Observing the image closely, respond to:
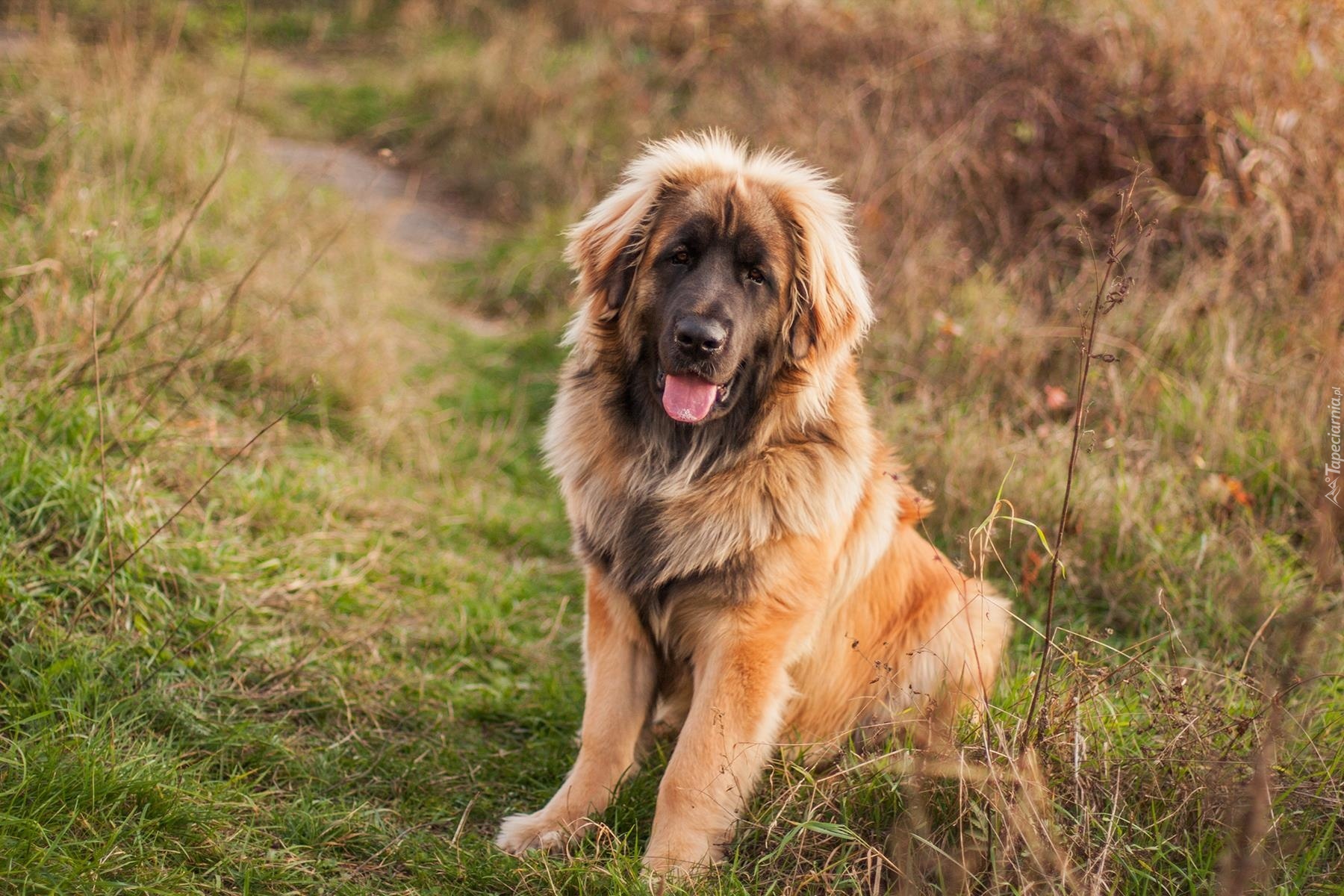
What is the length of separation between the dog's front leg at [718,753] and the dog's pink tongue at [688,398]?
2.14ft

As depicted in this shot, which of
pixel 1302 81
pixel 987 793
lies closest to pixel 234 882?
pixel 987 793

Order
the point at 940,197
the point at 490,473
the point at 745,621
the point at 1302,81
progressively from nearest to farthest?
1. the point at 745,621
2. the point at 490,473
3. the point at 1302,81
4. the point at 940,197

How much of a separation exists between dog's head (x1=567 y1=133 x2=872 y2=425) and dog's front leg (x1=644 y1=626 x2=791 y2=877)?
72 cm

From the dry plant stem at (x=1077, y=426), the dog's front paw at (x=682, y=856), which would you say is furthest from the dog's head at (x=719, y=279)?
the dog's front paw at (x=682, y=856)

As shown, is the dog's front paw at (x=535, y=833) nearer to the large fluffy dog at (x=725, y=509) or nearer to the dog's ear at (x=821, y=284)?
the large fluffy dog at (x=725, y=509)

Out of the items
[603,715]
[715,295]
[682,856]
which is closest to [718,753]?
[682,856]

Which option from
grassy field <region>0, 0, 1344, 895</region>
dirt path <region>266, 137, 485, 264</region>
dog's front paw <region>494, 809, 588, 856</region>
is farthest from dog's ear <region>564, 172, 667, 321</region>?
dirt path <region>266, 137, 485, 264</region>

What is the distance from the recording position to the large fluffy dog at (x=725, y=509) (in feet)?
10.0

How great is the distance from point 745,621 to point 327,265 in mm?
4655

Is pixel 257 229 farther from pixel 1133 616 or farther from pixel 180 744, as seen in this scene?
pixel 1133 616

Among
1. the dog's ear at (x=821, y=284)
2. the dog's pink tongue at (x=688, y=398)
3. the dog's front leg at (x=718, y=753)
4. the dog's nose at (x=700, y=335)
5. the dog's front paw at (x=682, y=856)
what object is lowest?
the dog's front paw at (x=682, y=856)

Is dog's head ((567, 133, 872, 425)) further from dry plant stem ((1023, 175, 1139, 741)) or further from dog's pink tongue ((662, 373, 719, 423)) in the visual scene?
dry plant stem ((1023, 175, 1139, 741))

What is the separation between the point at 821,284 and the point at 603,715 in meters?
1.50

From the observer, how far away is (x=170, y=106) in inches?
270
